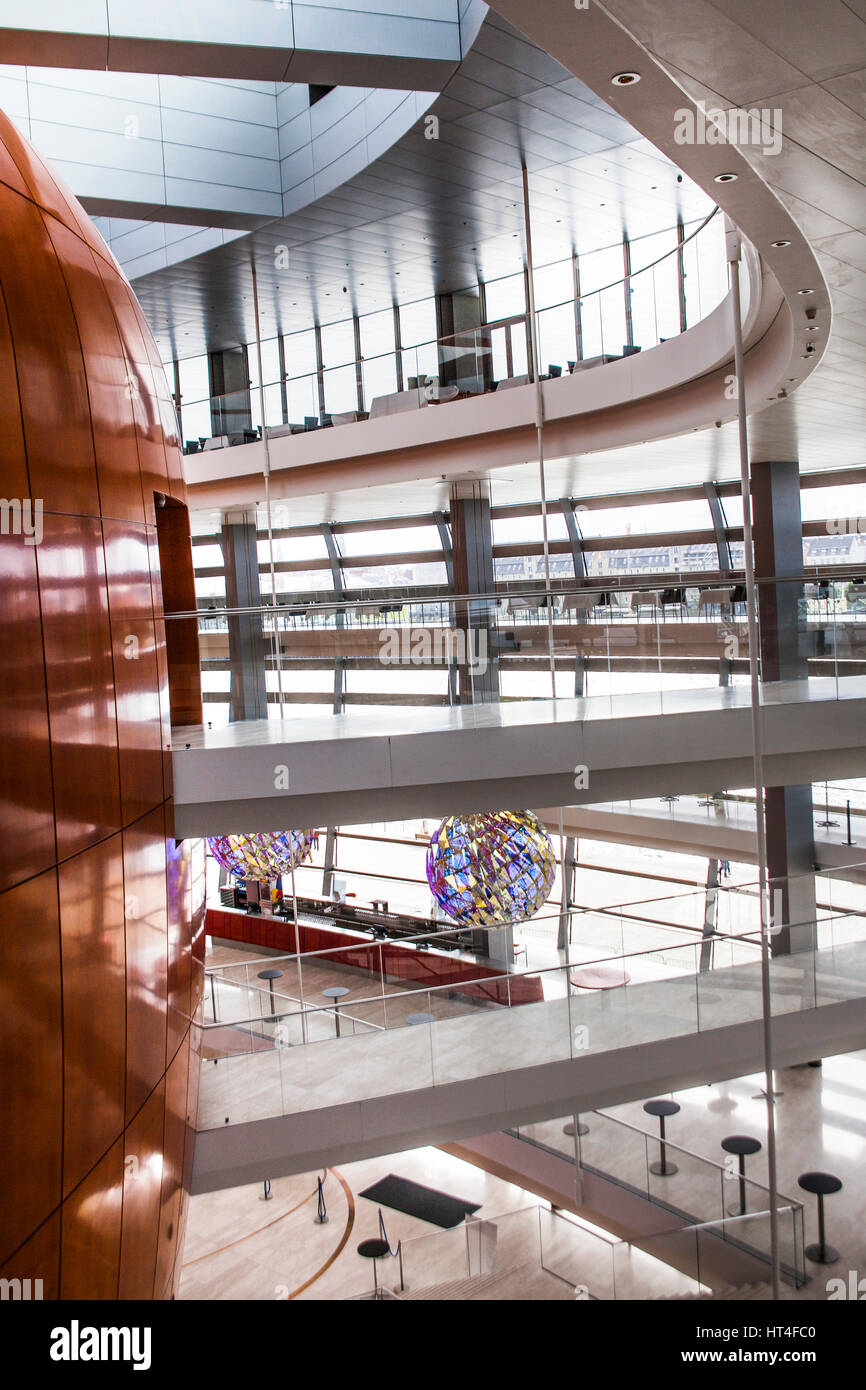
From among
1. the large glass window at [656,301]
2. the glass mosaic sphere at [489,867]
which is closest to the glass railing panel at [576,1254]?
the glass mosaic sphere at [489,867]

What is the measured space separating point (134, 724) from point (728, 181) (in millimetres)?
3858

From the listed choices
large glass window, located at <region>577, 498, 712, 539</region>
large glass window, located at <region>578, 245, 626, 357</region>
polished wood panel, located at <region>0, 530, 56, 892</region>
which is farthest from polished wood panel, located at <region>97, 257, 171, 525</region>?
large glass window, located at <region>577, 498, 712, 539</region>

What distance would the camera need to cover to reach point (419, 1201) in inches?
493

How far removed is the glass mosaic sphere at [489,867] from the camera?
21.7 ft

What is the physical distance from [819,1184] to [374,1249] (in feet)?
15.0

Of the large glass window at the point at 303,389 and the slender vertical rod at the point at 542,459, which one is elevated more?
the large glass window at the point at 303,389

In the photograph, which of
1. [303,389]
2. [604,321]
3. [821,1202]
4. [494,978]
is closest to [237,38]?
[604,321]

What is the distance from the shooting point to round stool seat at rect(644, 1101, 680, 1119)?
40.5 ft

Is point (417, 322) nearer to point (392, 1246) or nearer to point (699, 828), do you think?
point (699, 828)

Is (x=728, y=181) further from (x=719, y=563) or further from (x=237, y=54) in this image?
(x=719, y=563)

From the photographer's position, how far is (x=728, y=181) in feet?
14.2

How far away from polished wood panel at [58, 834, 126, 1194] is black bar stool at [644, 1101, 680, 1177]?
308 inches

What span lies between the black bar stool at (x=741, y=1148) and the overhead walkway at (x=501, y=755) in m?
4.92

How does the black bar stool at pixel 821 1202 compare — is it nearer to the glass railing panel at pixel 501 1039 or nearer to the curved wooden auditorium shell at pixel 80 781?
the glass railing panel at pixel 501 1039
